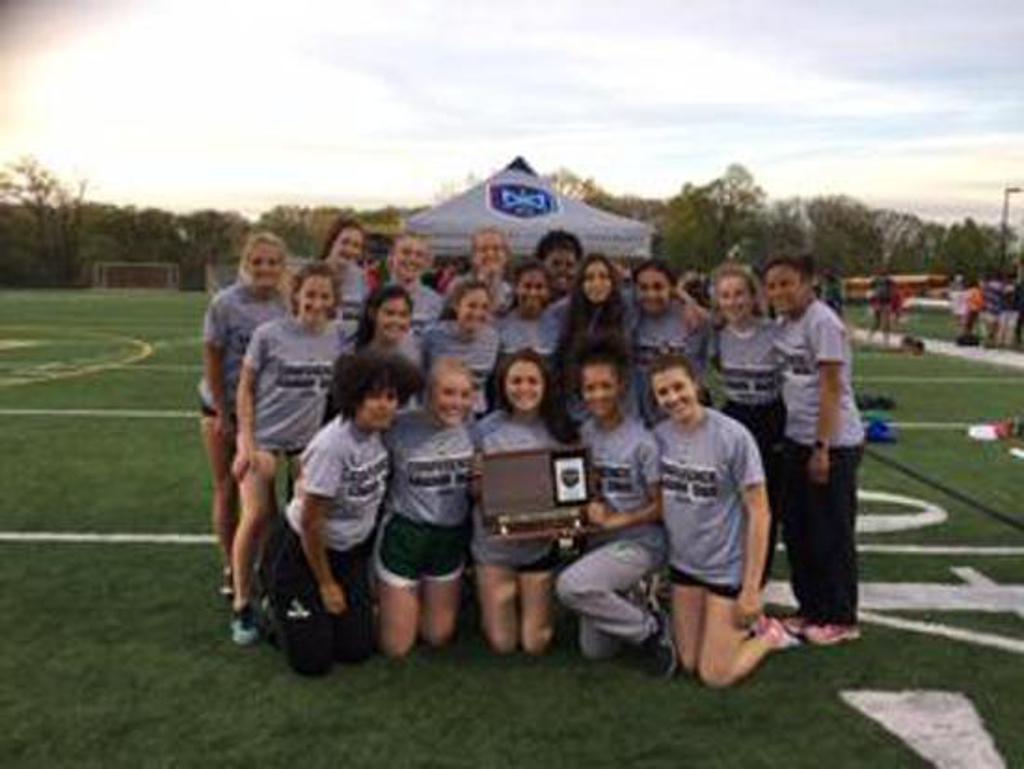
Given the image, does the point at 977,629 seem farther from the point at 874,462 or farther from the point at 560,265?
the point at 874,462

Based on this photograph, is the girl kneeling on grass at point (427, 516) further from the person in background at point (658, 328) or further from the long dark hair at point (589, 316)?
the person in background at point (658, 328)

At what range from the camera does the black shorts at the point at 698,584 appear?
187 inches

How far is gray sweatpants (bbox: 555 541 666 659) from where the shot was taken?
190 inches

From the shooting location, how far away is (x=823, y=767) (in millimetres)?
3916

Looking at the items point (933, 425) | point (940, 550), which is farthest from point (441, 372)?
point (933, 425)

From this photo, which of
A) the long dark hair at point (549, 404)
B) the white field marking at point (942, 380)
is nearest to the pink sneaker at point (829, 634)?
the long dark hair at point (549, 404)

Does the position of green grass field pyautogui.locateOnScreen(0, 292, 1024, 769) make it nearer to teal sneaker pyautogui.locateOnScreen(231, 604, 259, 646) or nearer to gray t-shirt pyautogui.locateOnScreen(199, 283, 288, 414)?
teal sneaker pyautogui.locateOnScreen(231, 604, 259, 646)

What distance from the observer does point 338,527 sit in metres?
4.82

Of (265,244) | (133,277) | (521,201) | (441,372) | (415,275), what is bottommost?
(133,277)

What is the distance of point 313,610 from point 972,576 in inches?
134

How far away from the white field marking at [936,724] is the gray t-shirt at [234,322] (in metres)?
2.79

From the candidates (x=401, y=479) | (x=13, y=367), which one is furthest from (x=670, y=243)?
(x=401, y=479)

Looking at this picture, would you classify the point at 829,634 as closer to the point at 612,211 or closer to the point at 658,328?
the point at 658,328

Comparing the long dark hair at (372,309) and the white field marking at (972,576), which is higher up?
the long dark hair at (372,309)
